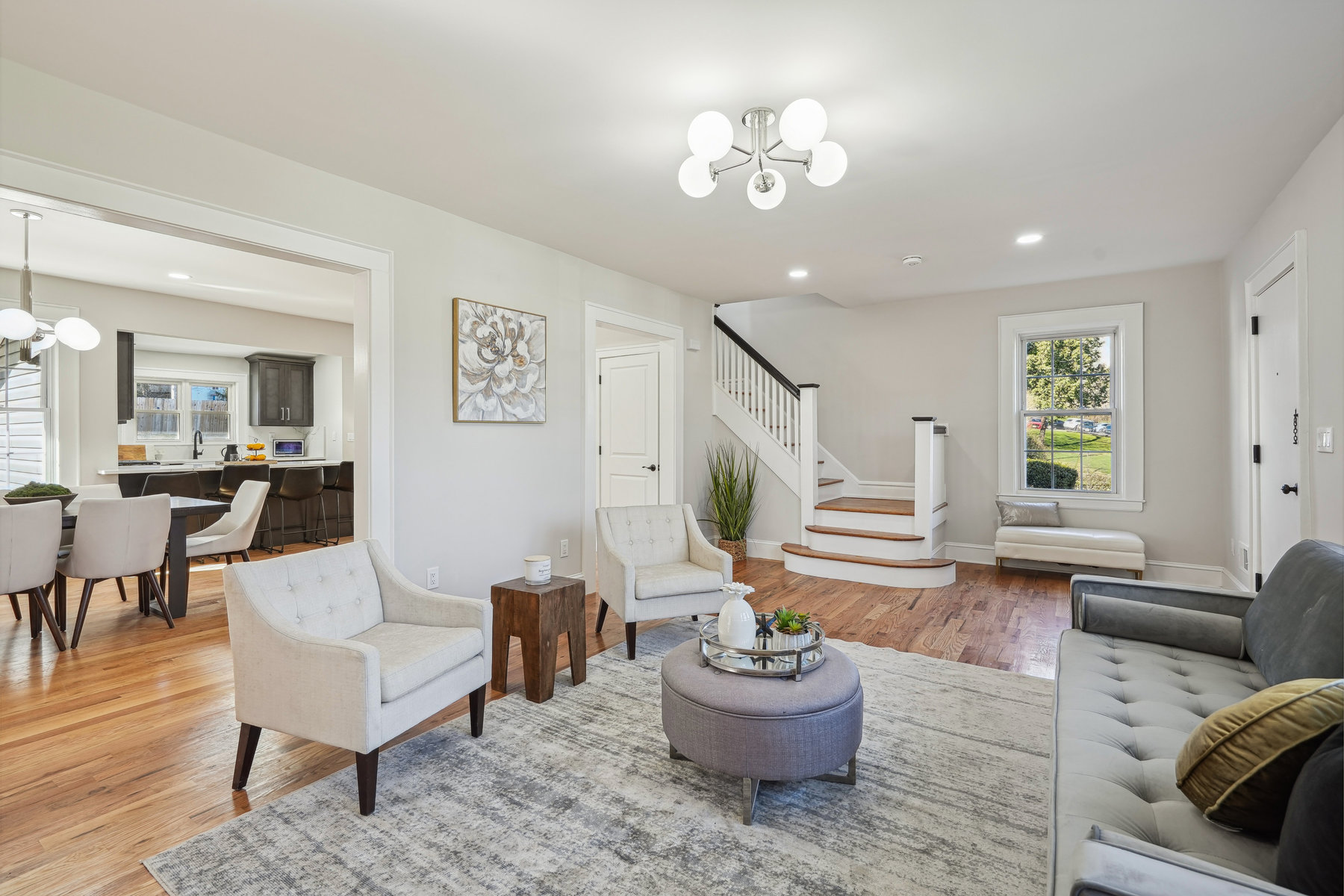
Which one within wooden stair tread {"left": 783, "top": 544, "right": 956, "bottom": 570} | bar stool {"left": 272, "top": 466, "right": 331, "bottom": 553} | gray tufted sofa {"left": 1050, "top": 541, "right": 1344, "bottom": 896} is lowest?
wooden stair tread {"left": 783, "top": 544, "right": 956, "bottom": 570}

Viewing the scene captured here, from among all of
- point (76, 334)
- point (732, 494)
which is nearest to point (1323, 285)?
point (732, 494)

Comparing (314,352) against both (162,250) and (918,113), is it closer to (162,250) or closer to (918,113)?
(162,250)

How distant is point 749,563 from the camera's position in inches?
235

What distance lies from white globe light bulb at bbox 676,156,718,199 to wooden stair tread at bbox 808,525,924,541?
3.60 meters

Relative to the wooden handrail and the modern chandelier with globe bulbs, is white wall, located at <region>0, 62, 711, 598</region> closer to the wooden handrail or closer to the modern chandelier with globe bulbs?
the wooden handrail

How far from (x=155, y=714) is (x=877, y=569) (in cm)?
451

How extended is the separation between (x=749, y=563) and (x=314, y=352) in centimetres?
549

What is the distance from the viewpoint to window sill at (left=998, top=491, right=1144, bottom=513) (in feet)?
17.7

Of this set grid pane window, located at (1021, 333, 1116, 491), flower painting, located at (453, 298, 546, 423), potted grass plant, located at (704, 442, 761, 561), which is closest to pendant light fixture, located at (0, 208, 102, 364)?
flower painting, located at (453, 298, 546, 423)

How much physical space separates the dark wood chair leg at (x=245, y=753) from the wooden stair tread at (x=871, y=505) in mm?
4595

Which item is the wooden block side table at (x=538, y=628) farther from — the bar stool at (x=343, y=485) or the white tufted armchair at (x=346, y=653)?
the bar stool at (x=343, y=485)

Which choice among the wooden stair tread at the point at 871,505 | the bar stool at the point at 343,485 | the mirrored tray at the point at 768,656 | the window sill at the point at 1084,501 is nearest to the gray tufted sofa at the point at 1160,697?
the mirrored tray at the point at 768,656

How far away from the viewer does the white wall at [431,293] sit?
8.23ft

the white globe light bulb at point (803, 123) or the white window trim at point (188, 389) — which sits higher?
the white globe light bulb at point (803, 123)
